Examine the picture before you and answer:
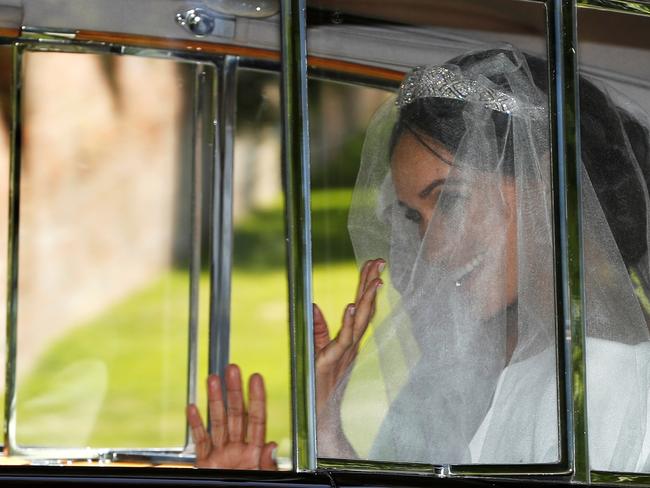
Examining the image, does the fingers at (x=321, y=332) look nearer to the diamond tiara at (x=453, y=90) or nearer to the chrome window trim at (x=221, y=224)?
Answer: the diamond tiara at (x=453, y=90)

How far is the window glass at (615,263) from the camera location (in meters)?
1.93

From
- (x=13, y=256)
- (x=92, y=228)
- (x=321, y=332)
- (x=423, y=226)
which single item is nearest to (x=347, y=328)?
(x=321, y=332)

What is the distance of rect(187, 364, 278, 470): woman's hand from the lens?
2.57m

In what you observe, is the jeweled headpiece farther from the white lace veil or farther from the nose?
the nose

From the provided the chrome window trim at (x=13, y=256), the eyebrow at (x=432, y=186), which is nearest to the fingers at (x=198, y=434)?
the chrome window trim at (x=13, y=256)

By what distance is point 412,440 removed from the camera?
6.21 ft

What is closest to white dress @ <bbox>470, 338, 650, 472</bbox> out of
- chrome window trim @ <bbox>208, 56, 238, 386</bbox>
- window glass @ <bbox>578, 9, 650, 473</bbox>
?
window glass @ <bbox>578, 9, 650, 473</bbox>

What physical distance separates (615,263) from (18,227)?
1429mm

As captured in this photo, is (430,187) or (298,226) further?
A: (430,187)

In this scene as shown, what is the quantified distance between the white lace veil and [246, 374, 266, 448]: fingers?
1.88ft

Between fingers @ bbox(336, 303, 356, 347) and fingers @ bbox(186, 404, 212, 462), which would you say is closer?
fingers @ bbox(336, 303, 356, 347)

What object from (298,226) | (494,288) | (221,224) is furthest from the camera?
(221,224)

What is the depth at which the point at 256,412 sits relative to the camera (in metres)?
2.59

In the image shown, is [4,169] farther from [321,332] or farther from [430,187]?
[430,187]
